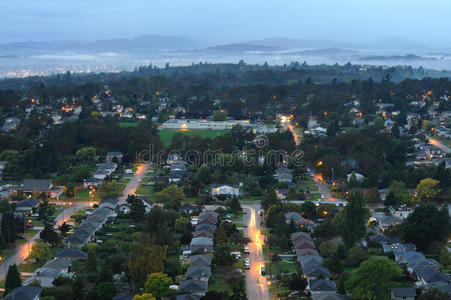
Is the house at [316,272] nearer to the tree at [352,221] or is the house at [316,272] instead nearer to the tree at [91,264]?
the tree at [352,221]

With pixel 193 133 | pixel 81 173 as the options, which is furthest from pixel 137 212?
pixel 193 133

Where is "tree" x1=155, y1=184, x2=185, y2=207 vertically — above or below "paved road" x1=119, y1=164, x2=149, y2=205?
above

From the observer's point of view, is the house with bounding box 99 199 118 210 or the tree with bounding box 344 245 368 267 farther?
the house with bounding box 99 199 118 210

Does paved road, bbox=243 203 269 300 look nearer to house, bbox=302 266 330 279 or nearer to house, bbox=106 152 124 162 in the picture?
house, bbox=302 266 330 279

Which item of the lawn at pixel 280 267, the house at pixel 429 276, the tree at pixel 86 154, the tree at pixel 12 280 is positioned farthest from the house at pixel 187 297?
the tree at pixel 86 154

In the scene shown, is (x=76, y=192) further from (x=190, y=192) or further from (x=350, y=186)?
(x=350, y=186)

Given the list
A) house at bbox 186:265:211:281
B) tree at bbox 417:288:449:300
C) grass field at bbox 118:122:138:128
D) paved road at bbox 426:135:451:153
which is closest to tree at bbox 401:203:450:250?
tree at bbox 417:288:449:300

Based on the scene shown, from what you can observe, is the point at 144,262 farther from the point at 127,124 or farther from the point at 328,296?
the point at 127,124
